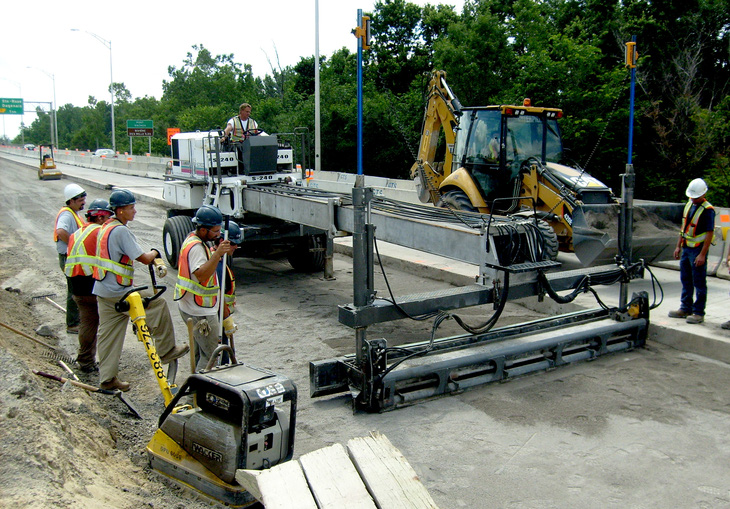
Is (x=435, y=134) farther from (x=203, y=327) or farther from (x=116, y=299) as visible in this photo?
(x=203, y=327)

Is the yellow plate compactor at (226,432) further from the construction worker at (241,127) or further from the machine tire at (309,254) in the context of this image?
the construction worker at (241,127)

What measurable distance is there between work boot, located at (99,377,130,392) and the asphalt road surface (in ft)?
0.49

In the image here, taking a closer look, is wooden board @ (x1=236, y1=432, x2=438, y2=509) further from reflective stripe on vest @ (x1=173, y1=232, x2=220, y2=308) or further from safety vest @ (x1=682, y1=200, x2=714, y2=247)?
safety vest @ (x1=682, y1=200, x2=714, y2=247)

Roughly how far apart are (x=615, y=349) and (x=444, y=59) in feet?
60.7

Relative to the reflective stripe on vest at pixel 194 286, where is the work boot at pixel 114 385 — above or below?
below

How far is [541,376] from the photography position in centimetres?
634

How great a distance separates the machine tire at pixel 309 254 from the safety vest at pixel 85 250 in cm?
489

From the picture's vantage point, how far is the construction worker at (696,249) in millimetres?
7477

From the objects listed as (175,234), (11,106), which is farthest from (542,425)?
(11,106)

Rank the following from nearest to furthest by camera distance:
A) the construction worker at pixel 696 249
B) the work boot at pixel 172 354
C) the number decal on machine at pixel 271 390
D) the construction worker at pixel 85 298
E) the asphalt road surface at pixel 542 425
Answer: the number decal on machine at pixel 271 390 < the asphalt road surface at pixel 542 425 < the work boot at pixel 172 354 < the construction worker at pixel 85 298 < the construction worker at pixel 696 249

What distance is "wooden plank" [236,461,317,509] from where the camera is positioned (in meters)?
3.28

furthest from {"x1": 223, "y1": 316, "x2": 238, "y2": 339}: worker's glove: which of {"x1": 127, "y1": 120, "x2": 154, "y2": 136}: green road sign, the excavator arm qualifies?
{"x1": 127, "y1": 120, "x2": 154, "y2": 136}: green road sign

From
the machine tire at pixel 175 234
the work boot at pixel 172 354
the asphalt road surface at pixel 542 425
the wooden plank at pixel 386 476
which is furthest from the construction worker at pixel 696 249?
the machine tire at pixel 175 234

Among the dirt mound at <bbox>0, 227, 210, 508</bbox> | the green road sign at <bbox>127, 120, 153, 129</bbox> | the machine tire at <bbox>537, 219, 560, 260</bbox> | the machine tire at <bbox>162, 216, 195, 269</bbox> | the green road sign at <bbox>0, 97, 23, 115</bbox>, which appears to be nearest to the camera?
the dirt mound at <bbox>0, 227, 210, 508</bbox>
